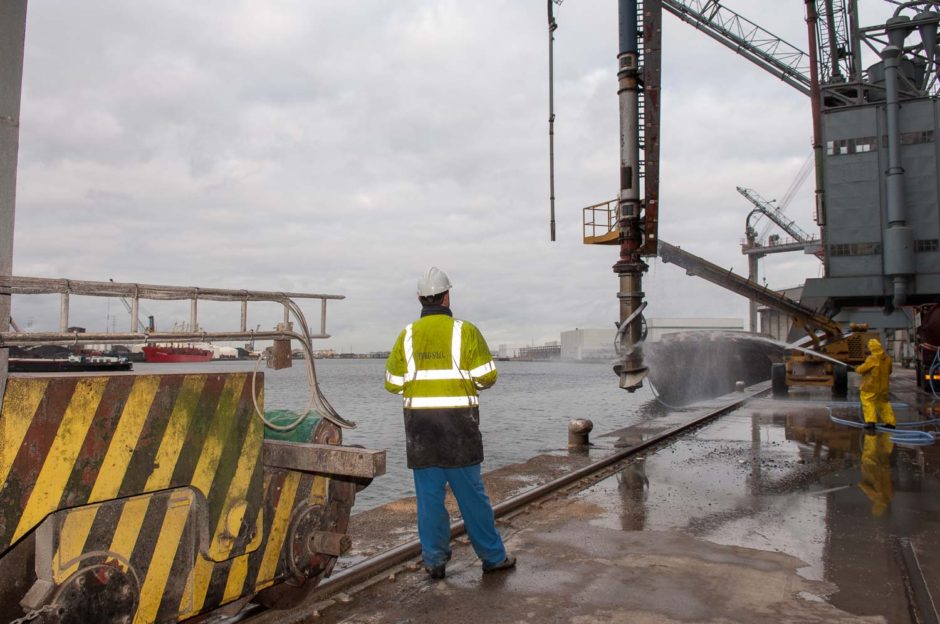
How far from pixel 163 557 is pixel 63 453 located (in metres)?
0.67

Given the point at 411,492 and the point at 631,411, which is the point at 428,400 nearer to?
the point at 411,492

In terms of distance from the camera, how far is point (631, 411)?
30969mm

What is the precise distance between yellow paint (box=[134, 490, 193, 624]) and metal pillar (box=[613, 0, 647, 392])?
40.7 feet

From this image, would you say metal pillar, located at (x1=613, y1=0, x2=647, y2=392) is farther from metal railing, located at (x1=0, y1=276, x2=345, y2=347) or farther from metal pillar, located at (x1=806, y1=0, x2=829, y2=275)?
metal pillar, located at (x1=806, y1=0, x2=829, y2=275)

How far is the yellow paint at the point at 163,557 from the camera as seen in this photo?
2771 mm

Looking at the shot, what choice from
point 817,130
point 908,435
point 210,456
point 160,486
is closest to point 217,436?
point 210,456

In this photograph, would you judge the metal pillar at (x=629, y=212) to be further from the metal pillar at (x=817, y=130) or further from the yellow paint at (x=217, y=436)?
the metal pillar at (x=817, y=130)

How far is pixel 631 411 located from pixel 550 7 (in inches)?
823

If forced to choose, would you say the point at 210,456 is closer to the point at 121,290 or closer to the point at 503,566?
the point at 121,290

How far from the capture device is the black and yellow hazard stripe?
7.95ft

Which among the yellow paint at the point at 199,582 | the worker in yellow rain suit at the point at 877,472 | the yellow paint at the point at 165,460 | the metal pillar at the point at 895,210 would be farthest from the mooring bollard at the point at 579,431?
the metal pillar at the point at 895,210

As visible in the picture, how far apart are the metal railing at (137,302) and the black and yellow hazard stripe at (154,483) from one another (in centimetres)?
17

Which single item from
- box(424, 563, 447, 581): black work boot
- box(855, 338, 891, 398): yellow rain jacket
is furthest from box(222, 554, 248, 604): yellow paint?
box(855, 338, 891, 398): yellow rain jacket

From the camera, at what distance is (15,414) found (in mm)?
2365
